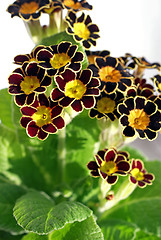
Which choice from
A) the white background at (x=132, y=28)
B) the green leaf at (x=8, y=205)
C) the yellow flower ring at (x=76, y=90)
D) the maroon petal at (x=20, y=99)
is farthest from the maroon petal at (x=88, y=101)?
the white background at (x=132, y=28)

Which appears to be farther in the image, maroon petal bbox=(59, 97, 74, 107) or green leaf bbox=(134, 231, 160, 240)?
green leaf bbox=(134, 231, 160, 240)

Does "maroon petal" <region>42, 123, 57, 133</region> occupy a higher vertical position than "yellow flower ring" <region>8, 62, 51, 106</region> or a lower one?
lower

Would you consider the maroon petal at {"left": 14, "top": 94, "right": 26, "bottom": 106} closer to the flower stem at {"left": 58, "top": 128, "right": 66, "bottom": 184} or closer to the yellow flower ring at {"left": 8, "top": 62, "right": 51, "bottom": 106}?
the yellow flower ring at {"left": 8, "top": 62, "right": 51, "bottom": 106}

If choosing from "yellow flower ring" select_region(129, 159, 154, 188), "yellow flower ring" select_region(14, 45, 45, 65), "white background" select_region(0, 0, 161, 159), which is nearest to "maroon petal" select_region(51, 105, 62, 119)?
"yellow flower ring" select_region(14, 45, 45, 65)

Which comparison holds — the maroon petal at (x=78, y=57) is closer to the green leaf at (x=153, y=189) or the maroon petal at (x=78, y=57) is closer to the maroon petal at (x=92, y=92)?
the maroon petal at (x=92, y=92)

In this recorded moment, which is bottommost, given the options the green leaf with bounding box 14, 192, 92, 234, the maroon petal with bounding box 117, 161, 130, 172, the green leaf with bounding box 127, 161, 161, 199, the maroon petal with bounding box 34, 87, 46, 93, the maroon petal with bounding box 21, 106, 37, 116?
the green leaf with bounding box 127, 161, 161, 199

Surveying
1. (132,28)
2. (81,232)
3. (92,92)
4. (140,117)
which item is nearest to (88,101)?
(92,92)
